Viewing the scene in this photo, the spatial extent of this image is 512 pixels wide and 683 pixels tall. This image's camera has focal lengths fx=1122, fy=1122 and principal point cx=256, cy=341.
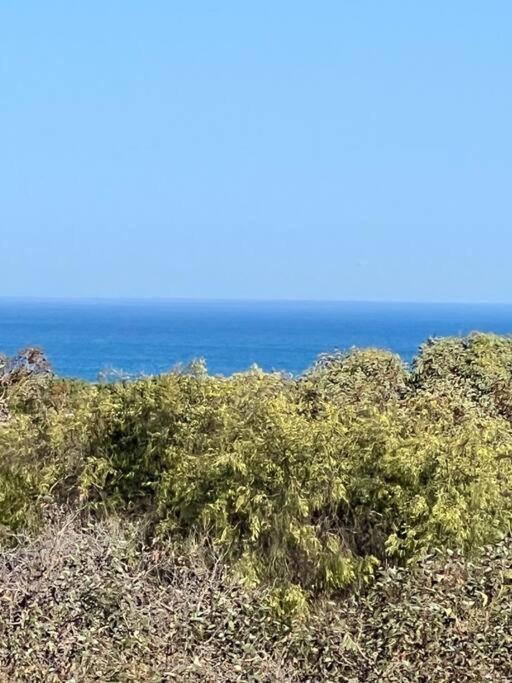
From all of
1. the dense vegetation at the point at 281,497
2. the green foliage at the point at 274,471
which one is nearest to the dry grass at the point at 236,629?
the dense vegetation at the point at 281,497

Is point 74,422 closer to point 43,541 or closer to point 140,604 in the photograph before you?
point 43,541

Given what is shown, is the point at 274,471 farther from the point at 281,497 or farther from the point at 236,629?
the point at 236,629

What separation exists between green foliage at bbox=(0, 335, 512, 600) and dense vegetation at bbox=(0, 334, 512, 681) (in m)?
0.02

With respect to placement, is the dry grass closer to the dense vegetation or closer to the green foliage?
the dense vegetation

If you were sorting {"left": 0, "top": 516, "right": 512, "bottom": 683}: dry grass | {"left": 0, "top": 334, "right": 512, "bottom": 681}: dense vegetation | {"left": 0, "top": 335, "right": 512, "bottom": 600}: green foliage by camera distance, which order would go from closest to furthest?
{"left": 0, "top": 516, "right": 512, "bottom": 683}: dry grass, {"left": 0, "top": 334, "right": 512, "bottom": 681}: dense vegetation, {"left": 0, "top": 335, "right": 512, "bottom": 600}: green foliage

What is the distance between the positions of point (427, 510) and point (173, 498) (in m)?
2.60

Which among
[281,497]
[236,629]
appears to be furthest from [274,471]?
[236,629]

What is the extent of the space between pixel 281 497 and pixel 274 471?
0.27 meters

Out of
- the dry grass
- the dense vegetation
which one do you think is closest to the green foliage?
the dense vegetation

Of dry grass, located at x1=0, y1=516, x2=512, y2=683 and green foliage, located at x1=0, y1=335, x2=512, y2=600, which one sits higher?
green foliage, located at x1=0, y1=335, x2=512, y2=600

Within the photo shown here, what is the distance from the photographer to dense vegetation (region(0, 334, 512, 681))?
9039 millimetres

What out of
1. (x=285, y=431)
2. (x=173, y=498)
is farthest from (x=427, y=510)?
(x=173, y=498)

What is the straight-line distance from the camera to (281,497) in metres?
11.3

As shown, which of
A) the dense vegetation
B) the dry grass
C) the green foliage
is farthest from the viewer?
the green foliage
